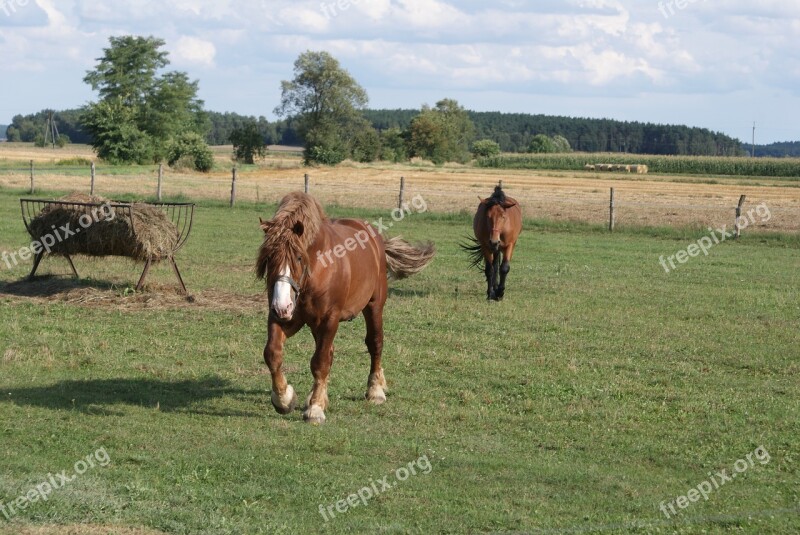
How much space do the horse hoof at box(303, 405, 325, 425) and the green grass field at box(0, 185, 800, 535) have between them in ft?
0.37

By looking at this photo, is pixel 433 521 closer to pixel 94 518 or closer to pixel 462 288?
pixel 94 518

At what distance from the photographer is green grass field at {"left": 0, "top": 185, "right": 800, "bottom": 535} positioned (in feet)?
18.9

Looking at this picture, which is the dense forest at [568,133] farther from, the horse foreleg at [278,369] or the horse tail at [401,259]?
the horse foreleg at [278,369]

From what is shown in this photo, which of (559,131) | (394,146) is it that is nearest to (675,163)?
(394,146)

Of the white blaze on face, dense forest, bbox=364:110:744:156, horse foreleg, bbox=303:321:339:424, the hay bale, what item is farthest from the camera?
dense forest, bbox=364:110:744:156

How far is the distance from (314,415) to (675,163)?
88.7 m

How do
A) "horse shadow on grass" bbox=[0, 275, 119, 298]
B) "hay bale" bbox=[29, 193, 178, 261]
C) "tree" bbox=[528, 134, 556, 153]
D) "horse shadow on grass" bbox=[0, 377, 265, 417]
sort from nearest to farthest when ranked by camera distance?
1. "horse shadow on grass" bbox=[0, 377, 265, 417]
2. "hay bale" bbox=[29, 193, 178, 261]
3. "horse shadow on grass" bbox=[0, 275, 119, 298]
4. "tree" bbox=[528, 134, 556, 153]

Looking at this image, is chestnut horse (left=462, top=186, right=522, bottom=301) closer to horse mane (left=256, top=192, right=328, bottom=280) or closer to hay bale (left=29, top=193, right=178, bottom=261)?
hay bale (left=29, top=193, right=178, bottom=261)

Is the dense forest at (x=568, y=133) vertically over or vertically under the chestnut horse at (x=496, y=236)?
over

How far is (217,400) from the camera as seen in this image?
8383 millimetres

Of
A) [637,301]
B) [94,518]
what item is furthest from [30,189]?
[94,518]

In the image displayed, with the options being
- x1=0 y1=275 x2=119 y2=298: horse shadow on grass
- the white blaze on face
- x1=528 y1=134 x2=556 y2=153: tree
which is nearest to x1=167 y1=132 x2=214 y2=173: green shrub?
x1=0 y1=275 x2=119 y2=298: horse shadow on grass

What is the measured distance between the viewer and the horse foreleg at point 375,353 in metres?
8.48

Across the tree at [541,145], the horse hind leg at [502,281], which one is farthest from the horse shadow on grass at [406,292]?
the tree at [541,145]
